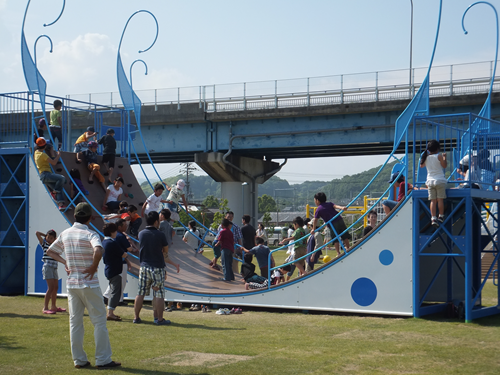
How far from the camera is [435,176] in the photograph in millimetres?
10992

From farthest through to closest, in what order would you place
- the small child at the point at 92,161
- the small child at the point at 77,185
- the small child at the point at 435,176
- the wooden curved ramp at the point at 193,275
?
the small child at the point at 92,161
the small child at the point at 77,185
the wooden curved ramp at the point at 193,275
the small child at the point at 435,176

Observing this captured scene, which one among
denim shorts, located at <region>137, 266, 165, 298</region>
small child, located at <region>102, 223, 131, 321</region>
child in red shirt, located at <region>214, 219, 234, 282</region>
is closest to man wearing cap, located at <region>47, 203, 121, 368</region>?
denim shorts, located at <region>137, 266, 165, 298</region>

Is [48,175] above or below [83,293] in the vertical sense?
above

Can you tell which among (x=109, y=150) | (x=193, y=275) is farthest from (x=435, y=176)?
(x=109, y=150)

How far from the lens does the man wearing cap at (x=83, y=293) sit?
7.39 m

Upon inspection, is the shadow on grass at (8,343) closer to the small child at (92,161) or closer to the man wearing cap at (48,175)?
the man wearing cap at (48,175)

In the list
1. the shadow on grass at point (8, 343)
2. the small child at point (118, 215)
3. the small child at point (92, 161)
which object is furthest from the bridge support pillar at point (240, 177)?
the shadow on grass at point (8, 343)

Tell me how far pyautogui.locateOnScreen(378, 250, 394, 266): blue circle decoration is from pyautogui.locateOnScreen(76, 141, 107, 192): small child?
8.39 metres

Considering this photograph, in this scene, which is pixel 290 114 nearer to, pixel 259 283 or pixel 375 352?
pixel 259 283

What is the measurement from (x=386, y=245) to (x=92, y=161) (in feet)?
29.9

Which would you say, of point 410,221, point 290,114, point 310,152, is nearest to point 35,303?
point 410,221

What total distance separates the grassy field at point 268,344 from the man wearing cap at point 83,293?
29 centimetres

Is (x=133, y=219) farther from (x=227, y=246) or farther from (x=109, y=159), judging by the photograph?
(x=109, y=159)

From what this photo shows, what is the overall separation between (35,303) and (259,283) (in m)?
5.21
